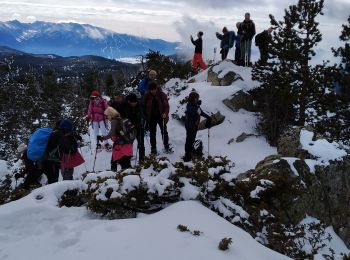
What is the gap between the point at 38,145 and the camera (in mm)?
7516

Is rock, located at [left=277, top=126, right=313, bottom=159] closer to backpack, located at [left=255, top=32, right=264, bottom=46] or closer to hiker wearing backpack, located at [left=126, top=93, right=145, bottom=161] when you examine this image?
hiker wearing backpack, located at [left=126, top=93, right=145, bottom=161]

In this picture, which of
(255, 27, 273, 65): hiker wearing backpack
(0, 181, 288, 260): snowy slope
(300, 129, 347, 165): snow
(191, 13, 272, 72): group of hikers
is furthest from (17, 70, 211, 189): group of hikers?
(191, 13, 272, 72): group of hikers

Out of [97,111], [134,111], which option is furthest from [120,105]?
[97,111]

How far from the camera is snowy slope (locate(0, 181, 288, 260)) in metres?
3.99

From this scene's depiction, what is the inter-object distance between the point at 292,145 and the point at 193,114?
125 inches

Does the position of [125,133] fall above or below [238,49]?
below

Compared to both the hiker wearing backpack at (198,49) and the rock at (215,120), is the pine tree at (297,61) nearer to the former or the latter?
the rock at (215,120)

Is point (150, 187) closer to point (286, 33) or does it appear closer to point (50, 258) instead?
point (50, 258)

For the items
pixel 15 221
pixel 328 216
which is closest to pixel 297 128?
pixel 328 216

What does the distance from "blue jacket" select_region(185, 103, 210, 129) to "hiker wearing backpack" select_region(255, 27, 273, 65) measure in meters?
6.89

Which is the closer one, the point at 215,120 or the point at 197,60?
the point at 215,120

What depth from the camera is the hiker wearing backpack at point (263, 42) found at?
1581cm

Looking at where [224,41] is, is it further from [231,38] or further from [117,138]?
[117,138]

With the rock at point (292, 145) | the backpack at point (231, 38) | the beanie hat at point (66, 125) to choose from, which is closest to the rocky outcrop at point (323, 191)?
the rock at point (292, 145)
